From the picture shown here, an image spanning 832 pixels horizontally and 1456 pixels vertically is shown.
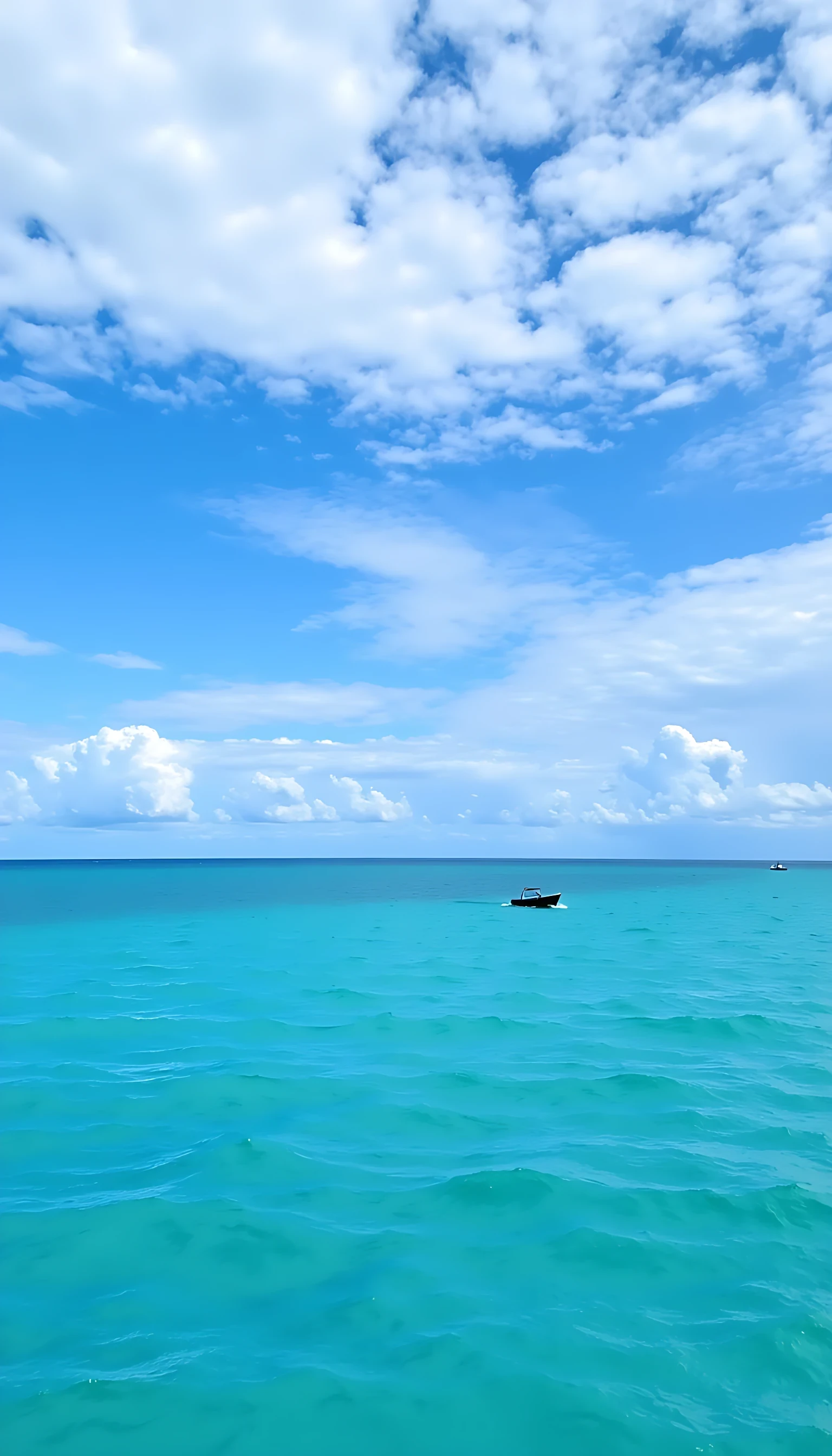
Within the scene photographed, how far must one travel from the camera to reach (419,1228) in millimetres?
12734

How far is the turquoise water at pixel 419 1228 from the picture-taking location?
895 centimetres

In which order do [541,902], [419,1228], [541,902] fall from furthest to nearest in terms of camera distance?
1. [541,902]
2. [541,902]
3. [419,1228]

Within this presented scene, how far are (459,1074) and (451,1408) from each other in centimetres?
1190

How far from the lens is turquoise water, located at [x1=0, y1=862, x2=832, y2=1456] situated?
895 centimetres

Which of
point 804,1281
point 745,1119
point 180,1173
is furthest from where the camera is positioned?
point 745,1119

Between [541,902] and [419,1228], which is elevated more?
[541,902]

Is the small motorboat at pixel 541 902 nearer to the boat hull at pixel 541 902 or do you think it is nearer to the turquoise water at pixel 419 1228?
the boat hull at pixel 541 902

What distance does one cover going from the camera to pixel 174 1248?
40.4 ft

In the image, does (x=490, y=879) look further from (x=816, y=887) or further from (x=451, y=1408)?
(x=451, y=1408)

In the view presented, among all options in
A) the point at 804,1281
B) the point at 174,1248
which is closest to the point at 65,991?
the point at 174,1248

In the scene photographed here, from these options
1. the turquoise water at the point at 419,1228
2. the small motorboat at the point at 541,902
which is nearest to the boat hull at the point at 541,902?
the small motorboat at the point at 541,902

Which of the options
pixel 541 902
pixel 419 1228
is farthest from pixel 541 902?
pixel 419 1228

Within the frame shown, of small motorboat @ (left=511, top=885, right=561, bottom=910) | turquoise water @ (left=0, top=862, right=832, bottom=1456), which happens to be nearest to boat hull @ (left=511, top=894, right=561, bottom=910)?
small motorboat @ (left=511, top=885, right=561, bottom=910)

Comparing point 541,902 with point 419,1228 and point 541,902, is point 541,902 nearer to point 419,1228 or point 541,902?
point 541,902
